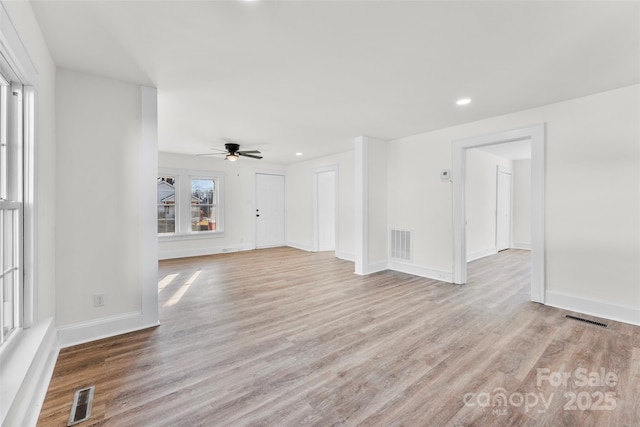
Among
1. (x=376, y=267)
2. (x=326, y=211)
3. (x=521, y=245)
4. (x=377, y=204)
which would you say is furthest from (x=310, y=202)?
(x=521, y=245)

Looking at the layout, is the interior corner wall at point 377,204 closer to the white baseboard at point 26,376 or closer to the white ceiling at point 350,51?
the white ceiling at point 350,51

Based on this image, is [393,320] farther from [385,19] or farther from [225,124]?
[225,124]

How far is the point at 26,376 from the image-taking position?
140 centimetres

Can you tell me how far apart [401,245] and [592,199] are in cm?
261

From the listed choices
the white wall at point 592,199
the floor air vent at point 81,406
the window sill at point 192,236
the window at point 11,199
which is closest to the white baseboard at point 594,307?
the white wall at point 592,199

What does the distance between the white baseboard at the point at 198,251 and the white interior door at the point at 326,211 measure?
1.98 metres

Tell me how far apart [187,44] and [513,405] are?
3.30m

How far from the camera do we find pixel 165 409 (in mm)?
1620

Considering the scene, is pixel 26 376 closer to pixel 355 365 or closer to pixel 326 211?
pixel 355 365

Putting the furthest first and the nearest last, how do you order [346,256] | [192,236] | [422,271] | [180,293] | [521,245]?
[521,245] < [192,236] < [346,256] < [422,271] < [180,293]

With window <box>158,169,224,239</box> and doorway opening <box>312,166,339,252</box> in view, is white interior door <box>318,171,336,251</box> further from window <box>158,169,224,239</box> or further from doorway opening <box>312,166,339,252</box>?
window <box>158,169,224,239</box>

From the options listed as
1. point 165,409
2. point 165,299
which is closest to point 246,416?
point 165,409

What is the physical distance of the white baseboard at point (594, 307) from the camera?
9.12 feet

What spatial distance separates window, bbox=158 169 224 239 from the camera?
6320mm
